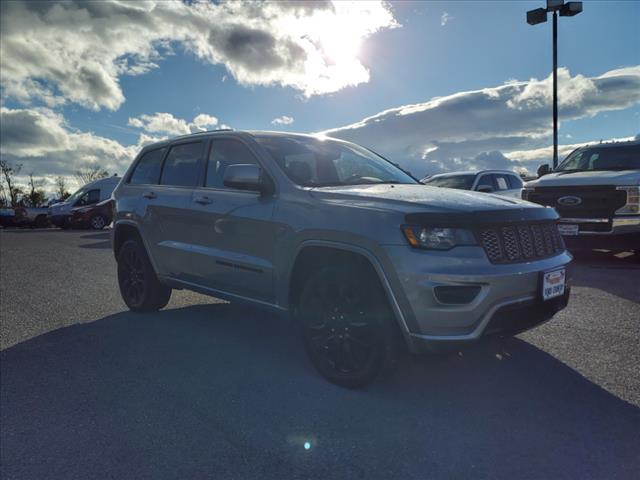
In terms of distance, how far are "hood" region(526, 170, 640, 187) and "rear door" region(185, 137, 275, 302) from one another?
5.96 m

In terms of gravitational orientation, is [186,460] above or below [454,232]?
below

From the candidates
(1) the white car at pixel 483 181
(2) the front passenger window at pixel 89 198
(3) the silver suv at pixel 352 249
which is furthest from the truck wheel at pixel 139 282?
(2) the front passenger window at pixel 89 198

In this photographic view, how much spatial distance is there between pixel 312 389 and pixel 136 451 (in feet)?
3.79

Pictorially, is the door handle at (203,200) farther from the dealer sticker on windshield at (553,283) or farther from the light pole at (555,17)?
the light pole at (555,17)

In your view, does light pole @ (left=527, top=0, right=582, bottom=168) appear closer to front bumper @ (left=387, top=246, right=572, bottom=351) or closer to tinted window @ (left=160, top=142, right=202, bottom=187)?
tinted window @ (left=160, top=142, right=202, bottom=187)

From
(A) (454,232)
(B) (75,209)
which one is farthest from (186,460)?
(B) (75,209)

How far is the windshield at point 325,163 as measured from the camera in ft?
12.4

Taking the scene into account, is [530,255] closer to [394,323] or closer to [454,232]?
[454,232]

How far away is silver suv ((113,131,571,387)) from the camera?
109 inches

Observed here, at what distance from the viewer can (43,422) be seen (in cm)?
289

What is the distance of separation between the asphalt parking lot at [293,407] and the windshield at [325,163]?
1.44 metres

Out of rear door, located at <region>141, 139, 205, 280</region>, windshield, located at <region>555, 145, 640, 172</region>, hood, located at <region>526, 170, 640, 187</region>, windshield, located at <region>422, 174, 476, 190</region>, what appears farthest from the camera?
windshield, located at <region>422, 174, 476, 190</region>

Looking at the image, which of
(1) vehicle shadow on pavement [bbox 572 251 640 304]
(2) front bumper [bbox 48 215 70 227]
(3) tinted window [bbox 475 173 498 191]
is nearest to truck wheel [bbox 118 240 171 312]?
(1) vehicle shadow on pavement [bbox 572 251 640 304]

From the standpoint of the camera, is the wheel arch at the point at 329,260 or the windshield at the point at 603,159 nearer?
the wheel arch at the point at 329,260
